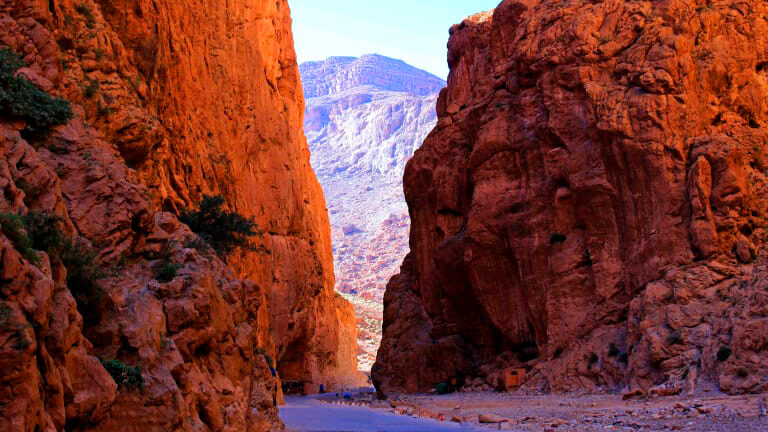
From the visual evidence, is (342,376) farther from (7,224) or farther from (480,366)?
(7,224)

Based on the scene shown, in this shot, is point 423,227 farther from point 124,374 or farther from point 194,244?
point 124,374

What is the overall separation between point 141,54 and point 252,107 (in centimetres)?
2102

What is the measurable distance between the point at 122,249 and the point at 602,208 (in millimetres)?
22942

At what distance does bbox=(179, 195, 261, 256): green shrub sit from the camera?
2112 centimetres

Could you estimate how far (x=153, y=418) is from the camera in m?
9.60

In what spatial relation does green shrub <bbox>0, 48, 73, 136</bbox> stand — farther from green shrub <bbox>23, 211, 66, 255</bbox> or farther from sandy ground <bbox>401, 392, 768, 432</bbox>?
sandy ground <bbox>401, 392, 768, 432</bbox>

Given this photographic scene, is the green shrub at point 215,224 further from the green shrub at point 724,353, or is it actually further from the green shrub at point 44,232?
the green shrub at point 724,353

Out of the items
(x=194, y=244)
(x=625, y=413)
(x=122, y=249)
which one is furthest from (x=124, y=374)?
(x=625, y=413)

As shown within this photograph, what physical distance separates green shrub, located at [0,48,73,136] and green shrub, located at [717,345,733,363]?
1876 centimetres

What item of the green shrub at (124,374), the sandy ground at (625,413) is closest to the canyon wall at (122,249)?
the green shrub at (124,374)

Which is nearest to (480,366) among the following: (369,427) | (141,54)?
(369,427)

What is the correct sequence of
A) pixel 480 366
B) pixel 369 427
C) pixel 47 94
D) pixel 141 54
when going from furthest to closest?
pixel 480 366, pixel 141 54, pixel 369 427, pixel 47 94

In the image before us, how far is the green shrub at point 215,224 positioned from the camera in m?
21.1

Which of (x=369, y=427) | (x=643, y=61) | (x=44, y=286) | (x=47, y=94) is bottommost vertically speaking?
(x=369, y=427)
